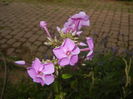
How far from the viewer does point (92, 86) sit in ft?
7.25

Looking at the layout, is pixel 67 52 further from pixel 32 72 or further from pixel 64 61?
pixel 32 72

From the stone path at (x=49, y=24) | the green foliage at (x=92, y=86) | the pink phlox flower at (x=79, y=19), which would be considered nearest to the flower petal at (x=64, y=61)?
the pink phlox flower at (x=79, y=19)

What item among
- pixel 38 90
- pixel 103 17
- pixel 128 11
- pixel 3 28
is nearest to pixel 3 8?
pixel 3 28

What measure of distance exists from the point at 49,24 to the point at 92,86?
3993mm

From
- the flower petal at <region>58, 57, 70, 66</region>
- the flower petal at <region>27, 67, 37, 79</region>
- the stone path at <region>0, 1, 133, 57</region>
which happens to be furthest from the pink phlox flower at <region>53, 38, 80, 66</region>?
the stone path at <region>0, 1, 133, 57</region>

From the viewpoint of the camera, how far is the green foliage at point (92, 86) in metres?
2.36

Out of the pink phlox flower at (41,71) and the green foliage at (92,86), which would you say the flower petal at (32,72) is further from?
the green foliage at (92,86)

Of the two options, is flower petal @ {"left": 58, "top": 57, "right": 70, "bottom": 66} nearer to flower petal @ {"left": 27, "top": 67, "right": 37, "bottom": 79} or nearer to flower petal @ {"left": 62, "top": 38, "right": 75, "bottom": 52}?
flower petal @ {"left": 62, "top": 38, "right": 75, "bottom": 52}

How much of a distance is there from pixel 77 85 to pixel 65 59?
1.52m

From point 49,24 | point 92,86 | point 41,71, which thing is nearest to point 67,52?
point 41,71

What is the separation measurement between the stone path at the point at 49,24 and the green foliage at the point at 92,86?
445 mm

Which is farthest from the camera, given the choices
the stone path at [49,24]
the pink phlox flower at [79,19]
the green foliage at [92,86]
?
A: the stone path at [49,24]

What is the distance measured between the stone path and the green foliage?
0.45 meters

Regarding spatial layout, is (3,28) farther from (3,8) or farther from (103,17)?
(103,17)
